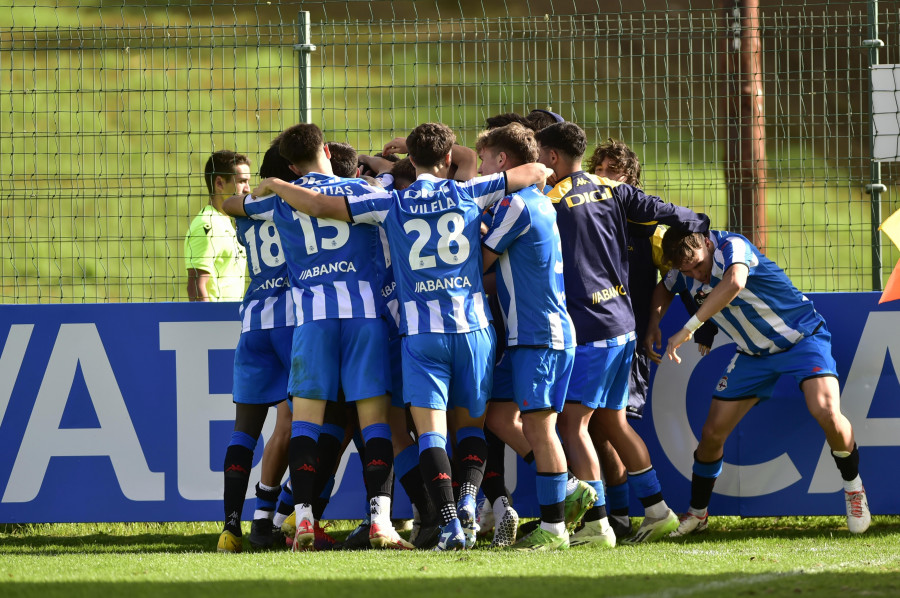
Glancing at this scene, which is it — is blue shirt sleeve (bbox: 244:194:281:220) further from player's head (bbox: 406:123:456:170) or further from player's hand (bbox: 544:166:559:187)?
player's hand (bbox: 544:166:559:187)

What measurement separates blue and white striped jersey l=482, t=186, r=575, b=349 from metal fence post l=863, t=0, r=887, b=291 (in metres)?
2.34

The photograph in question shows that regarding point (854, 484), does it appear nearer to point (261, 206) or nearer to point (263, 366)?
point (263, 366)

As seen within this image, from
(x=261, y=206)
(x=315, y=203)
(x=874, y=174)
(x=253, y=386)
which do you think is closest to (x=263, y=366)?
(x=253, y=386)

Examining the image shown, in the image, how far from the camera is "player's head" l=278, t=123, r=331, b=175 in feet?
16.9

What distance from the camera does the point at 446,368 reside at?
4723mm

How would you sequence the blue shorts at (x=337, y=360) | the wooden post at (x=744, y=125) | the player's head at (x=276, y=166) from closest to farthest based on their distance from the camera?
the blue shorts at (x=337, y=360)
the player's head at (x=276, y=166)
the wooden post at (x=744, y=125)

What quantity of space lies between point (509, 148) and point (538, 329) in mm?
928

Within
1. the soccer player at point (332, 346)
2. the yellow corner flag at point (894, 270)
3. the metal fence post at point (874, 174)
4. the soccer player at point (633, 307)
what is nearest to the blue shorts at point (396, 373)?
the soccer player at point (332, 346)

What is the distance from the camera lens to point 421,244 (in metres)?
4.76

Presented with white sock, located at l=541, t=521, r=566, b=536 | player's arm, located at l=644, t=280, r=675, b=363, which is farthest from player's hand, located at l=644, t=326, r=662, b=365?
white sock, located at l=541, t=521, r=566, b=536

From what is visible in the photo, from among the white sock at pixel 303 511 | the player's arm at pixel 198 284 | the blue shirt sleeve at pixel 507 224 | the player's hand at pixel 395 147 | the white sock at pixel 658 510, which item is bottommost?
the white sock at pixel 658 510

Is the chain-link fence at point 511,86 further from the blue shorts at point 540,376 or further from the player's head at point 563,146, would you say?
the blue shorts at point 540,376

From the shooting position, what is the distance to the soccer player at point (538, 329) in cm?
471

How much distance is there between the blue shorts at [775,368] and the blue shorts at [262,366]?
227cm
